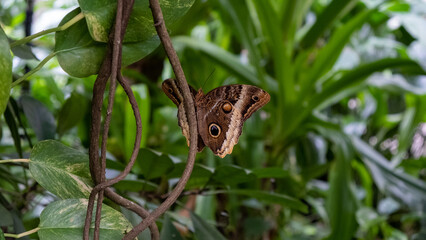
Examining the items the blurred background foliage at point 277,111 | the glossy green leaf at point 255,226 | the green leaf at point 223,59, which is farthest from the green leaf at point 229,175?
the green leaf at point 223,59

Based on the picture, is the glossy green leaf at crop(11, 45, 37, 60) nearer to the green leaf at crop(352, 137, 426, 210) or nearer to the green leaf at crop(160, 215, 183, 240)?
the green leaf at crop(160, 215, 183, 240)

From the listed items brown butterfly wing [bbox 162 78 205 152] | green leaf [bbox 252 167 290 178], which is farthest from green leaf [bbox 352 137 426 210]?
brown butterfly wing [bbox 162 78 205 152]

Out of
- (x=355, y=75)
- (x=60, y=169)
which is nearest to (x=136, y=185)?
(x=60, y=169)

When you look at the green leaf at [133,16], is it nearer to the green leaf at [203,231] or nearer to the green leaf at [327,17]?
the green leaf at [203,231]

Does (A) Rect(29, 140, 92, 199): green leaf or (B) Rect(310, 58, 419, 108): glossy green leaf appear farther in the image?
(B) Rect(310, 58, 419, 108): glossy green leaf

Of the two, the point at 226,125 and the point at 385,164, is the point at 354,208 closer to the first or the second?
the point at 385,164

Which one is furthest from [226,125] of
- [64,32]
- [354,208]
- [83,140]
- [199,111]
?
[354,208]
